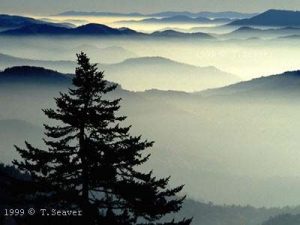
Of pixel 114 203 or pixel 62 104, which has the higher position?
pixel 62 104

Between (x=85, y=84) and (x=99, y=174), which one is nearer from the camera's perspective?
(x=99, y=174)

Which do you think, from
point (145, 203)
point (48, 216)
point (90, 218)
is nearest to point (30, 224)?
point (48, 216)

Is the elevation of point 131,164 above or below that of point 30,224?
above

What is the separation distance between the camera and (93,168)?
19.9 metres

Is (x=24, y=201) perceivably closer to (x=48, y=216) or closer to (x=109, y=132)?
(x=48, y=216)

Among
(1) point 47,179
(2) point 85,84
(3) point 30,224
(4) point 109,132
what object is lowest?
(3) point 30,224

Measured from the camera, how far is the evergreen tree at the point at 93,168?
20.1 meters

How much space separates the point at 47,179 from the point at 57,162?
69 cm

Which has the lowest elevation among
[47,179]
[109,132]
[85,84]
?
[47,179]

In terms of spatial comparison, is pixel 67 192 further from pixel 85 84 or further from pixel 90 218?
pixel 85 84

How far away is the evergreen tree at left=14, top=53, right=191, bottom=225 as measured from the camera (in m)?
20.1

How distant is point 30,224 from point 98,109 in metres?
4.55

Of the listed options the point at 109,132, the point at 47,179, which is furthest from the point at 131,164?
the point at 47,179

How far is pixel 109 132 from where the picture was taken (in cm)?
2066
